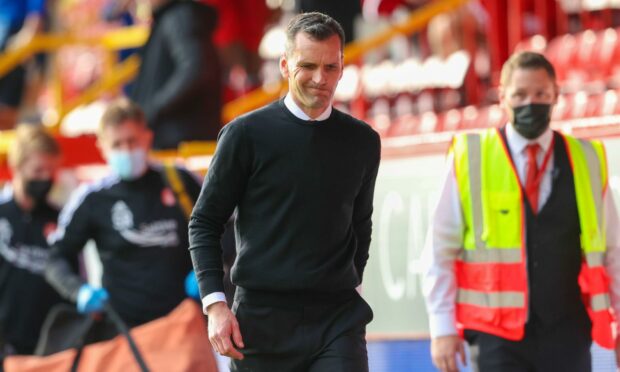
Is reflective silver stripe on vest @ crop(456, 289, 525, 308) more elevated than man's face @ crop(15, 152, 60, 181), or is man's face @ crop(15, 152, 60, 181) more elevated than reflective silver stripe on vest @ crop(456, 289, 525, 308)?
man's face @ crop(15, 152, 60, 181)

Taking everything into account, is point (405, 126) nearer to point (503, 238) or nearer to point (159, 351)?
point (159, 351)

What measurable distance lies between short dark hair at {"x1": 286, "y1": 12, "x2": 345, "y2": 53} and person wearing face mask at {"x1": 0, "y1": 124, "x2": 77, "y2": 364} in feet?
11.6

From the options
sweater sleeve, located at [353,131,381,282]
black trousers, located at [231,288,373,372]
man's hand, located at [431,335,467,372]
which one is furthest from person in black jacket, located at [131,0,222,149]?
black trousers, located at [231,288,373,372]

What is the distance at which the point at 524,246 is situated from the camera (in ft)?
18.3

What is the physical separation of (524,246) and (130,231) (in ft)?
7.35

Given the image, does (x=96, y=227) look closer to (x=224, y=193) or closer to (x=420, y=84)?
(x=224, y=193)

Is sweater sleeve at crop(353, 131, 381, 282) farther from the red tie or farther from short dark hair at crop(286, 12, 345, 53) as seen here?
the red tie

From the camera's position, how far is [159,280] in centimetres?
701

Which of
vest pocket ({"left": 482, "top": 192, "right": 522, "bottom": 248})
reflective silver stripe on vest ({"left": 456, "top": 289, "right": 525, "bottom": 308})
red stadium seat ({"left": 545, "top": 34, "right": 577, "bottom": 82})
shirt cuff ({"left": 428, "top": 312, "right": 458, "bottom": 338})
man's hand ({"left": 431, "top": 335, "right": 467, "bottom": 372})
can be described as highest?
red stadium seat ({"left": 545, "top": 34, "right": 577, "bottom": 82})

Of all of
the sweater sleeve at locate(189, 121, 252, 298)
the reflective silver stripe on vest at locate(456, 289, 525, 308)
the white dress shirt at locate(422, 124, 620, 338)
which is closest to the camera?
the sweater sleeve at locate(189, 121, 252, 298)

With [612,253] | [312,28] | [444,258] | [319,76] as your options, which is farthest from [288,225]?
[612,253]

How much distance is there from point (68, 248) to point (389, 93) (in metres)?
4.91

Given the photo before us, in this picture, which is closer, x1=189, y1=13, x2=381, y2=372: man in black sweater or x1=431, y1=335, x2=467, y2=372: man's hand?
x1=189, y1=13, x2=381, y2=372: man in black sweater

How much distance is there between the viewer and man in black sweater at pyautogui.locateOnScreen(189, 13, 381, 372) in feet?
16.0
